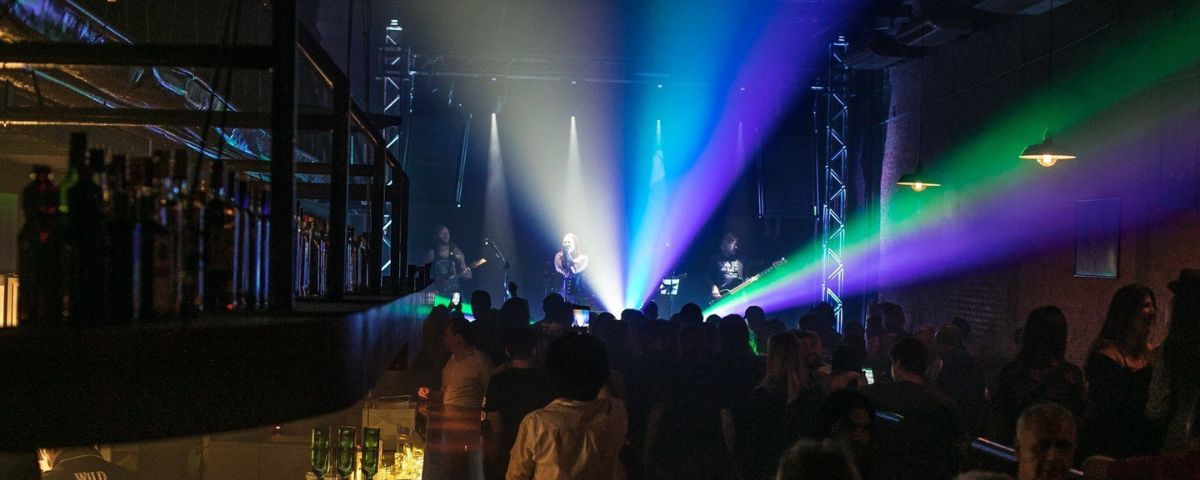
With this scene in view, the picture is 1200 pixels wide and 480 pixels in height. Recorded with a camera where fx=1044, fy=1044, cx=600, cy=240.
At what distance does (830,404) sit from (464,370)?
205 centimetres

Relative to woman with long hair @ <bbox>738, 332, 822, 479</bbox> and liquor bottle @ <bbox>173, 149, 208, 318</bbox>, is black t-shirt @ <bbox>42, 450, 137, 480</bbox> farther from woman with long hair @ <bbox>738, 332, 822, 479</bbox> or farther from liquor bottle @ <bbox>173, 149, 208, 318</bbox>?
liquor bottle @ <bbox>173, 149, 208, 318</bbox>

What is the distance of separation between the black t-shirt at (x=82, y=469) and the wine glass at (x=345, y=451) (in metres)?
1.13

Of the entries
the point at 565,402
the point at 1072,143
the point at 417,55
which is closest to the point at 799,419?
the point at 565,402

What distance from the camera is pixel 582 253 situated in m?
15.5

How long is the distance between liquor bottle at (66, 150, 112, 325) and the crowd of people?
1.89 metres

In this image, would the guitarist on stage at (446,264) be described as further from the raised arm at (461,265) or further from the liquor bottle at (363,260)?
the liquor bottle at (363,260)

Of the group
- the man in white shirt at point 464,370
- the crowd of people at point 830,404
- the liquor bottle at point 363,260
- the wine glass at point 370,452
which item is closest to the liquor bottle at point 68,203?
the liquor bottle at point 363,260

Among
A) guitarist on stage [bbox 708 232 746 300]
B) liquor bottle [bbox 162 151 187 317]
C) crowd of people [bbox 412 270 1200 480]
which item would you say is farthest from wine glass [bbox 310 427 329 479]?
guitarist on stage [bbox 708 232 746 300]

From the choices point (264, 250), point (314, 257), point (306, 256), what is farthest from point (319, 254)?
point (264, 250)

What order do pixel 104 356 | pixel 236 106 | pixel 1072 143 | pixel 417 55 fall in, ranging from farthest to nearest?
pixel 417 55 → pixel 1072 143 → pixel 236 106 → pixel 104 356

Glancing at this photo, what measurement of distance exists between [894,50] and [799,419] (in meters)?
7.05

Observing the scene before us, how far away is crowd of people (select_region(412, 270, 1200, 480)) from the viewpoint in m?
3.04

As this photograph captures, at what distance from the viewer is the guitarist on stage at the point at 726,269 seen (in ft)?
46.8

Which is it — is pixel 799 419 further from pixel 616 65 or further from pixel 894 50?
pixel 616 65
